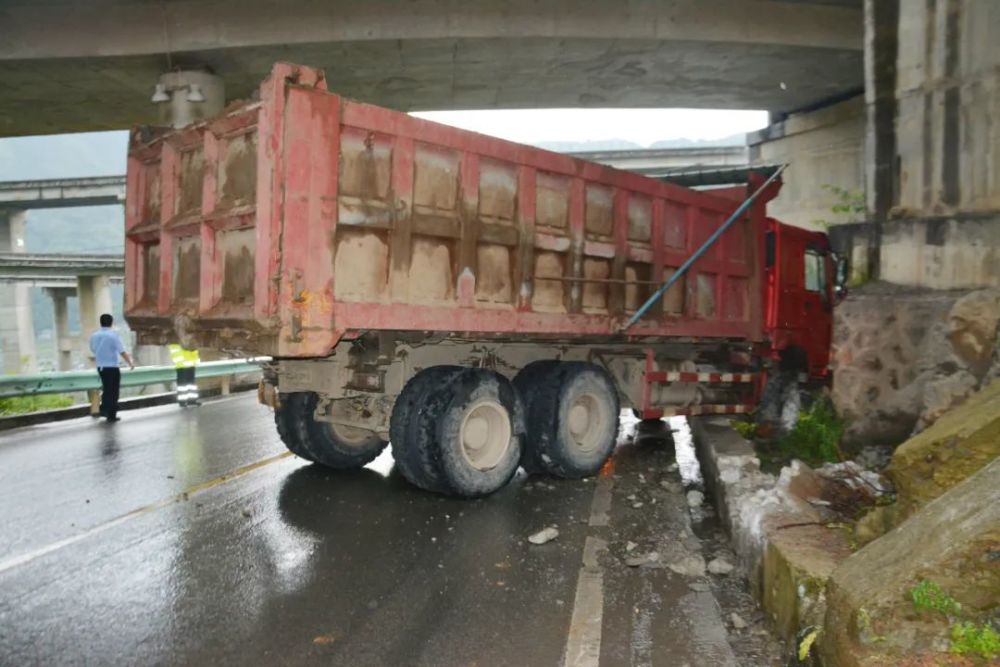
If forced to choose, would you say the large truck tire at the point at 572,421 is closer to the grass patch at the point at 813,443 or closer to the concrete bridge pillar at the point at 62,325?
the grass patch at the point at 813,443

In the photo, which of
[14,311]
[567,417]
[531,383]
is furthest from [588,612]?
[14,311]

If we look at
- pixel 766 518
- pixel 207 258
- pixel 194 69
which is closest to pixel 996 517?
pixel 766 518

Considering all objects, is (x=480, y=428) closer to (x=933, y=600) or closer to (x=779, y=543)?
(x=779, y=543)

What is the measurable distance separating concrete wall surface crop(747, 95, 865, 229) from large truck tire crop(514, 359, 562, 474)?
10935 millimetres

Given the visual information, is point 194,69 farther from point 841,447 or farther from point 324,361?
point 841,447

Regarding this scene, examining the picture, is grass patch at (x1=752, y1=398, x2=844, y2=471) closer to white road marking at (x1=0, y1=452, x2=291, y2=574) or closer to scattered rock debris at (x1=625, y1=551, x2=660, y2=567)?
scattered rock debris at (x1=625, y1=551, x2=660, y2=567)

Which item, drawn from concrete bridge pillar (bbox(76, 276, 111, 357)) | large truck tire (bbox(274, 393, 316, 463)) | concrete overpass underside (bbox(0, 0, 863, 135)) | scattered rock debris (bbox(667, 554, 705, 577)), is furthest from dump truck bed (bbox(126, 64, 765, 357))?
concrete bridge pillar (bbox(76, 276, 111, 357))

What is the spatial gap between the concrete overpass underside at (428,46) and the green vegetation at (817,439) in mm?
7984

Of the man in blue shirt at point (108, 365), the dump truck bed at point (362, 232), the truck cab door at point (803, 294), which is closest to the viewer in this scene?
the dump truck bed at point (362, 232)

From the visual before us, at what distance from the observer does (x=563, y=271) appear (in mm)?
5918

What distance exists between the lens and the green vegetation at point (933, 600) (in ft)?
7.06

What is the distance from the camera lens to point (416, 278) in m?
4.94

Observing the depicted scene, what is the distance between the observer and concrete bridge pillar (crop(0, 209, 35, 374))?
3812 centimetres

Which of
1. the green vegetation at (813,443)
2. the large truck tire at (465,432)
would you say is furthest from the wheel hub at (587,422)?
the green vegetation at (813,443)
